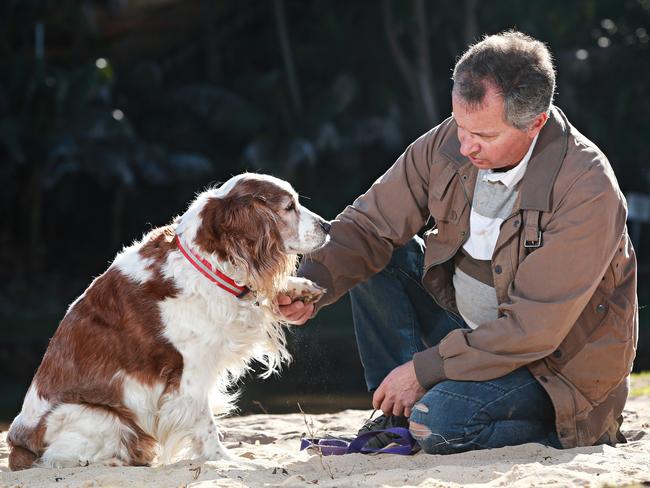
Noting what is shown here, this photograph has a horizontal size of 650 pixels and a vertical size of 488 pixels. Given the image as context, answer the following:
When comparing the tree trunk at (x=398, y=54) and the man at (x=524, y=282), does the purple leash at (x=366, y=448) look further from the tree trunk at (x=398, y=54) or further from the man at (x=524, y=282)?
the tree trunk at (x=398, y=54)

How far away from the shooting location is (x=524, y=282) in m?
4.43

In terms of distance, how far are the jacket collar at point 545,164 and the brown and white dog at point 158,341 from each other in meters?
1.27

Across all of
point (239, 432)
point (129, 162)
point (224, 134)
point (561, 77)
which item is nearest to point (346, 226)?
point (239, 432)

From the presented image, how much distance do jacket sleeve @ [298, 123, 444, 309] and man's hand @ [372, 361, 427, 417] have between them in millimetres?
628

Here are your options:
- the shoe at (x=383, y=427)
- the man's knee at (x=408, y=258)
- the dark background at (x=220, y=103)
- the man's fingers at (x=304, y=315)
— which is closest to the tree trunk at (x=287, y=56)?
the dark background at (x=220, y=103)

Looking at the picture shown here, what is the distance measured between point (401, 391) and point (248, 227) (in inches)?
42.8

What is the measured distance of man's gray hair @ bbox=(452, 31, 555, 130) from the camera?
4.45 metres

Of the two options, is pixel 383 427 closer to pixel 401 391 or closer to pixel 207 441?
pixel 401 391

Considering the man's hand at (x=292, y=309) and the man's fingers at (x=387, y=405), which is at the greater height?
the man's hand at (x=292, y=309)

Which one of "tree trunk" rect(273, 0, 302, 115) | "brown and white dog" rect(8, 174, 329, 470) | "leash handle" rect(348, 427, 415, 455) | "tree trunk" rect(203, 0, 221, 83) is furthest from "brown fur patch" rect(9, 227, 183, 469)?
"tree trunk" rect(203, 0, 221, 83)

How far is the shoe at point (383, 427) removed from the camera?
15.8ft

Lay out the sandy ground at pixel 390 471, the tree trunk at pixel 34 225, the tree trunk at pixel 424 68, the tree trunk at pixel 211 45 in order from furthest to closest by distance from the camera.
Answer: the tree trunk at pixel 211 45 < the tree trunk at pixel 424 68 < the tree trunk at pixel 34 225 < the sandy ground at pixel 390 471

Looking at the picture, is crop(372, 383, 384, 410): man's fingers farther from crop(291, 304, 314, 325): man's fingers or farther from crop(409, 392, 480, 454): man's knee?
crop(291, 304, 314, 325): man's fingers

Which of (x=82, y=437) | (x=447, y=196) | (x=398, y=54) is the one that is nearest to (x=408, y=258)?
(x=447, y=196)
